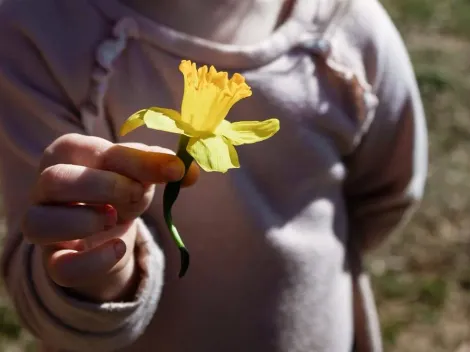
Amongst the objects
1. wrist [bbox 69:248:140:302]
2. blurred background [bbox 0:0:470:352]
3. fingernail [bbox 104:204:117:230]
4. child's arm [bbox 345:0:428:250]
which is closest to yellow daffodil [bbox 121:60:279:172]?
fingernail [bbox 104:204:117:230]

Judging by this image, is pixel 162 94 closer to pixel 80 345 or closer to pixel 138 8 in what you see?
pixel 138 8

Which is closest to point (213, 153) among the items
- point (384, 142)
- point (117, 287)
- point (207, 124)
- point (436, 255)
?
point (207, 124)

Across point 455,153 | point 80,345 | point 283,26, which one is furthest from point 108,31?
point 455,153

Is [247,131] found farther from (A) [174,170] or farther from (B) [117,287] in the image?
(B) [117,287]

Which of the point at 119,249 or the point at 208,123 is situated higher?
the point at 208,123

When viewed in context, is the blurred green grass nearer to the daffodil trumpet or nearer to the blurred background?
the blurred background

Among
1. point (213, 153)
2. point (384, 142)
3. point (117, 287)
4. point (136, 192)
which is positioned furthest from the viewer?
point (384, 142)

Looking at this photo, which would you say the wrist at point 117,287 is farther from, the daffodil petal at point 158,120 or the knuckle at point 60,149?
the daffodil petal at point 158,120
